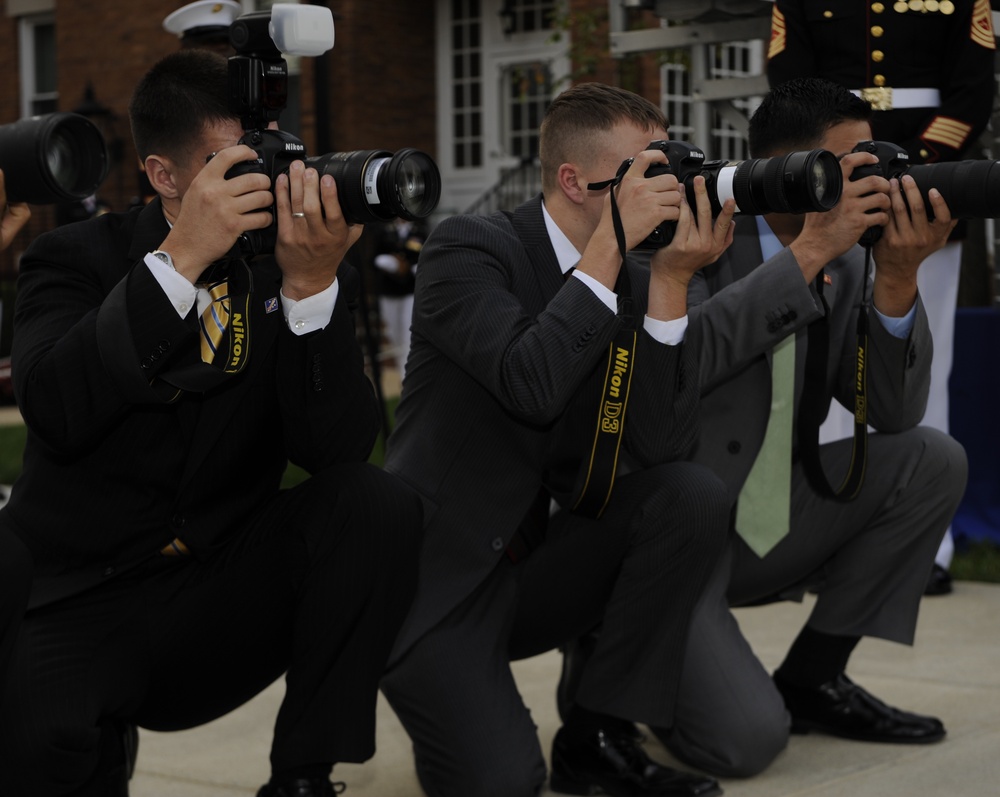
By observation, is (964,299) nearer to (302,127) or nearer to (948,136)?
(948,136)

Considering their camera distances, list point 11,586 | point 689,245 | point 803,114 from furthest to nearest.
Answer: point 803,114
point 689,245
point 11,586

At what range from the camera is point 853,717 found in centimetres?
303

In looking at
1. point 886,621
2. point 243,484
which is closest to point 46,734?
point 243,484

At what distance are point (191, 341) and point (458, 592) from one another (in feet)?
2.29

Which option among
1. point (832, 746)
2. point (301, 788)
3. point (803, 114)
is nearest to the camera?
point (301, 788)

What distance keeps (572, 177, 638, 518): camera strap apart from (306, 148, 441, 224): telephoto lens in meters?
0.44

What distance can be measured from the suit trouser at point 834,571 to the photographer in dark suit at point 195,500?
0.72 metres

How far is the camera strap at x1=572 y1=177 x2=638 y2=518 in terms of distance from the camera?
8.62ft

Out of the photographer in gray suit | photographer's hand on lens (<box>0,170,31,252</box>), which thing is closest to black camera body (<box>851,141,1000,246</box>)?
the photographer in gray suit

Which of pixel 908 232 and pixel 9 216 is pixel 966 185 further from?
pixel 9 216

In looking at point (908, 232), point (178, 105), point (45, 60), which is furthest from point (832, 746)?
point (45, 60)

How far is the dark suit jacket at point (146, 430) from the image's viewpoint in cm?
237

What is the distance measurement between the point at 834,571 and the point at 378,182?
1393 mm

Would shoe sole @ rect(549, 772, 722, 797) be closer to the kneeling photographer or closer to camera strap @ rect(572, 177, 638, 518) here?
the kneeling photographer
